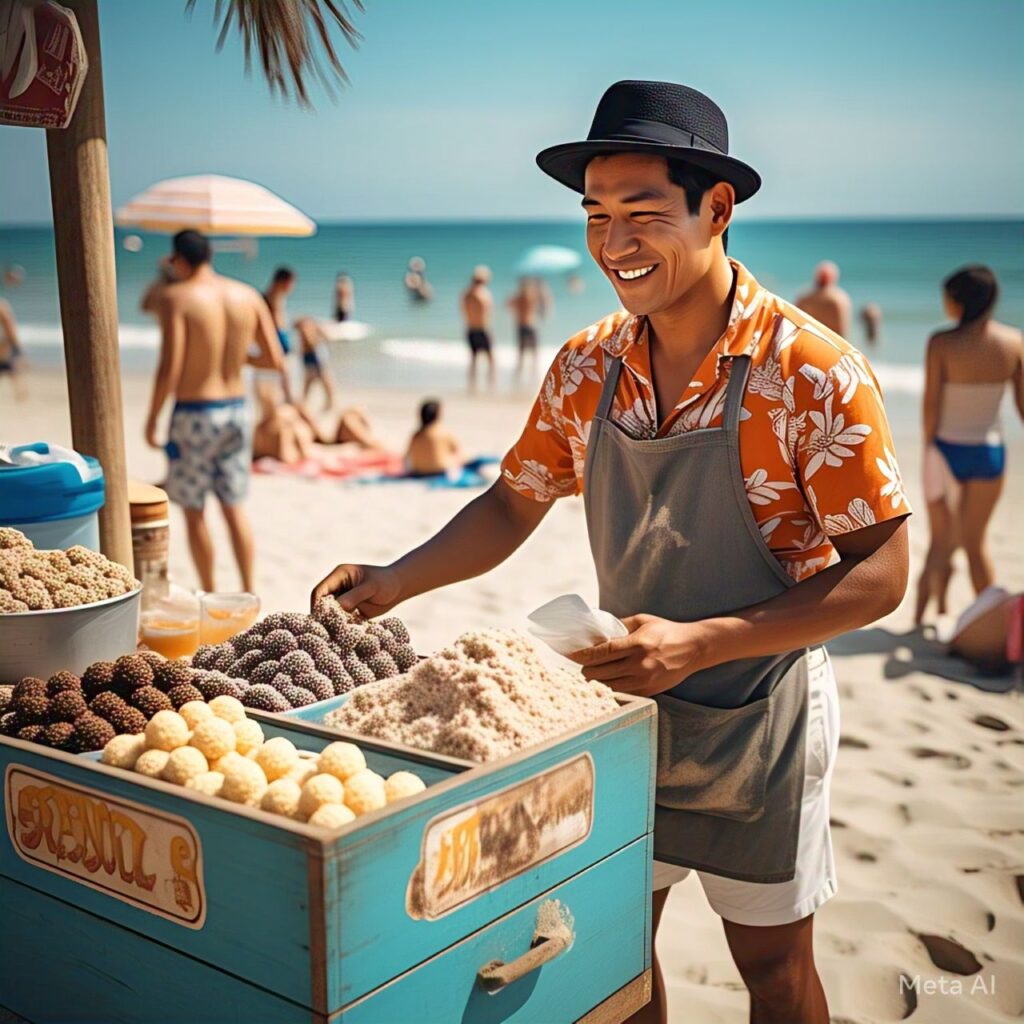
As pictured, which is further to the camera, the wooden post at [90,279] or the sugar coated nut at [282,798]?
the wooden post at [90,279]

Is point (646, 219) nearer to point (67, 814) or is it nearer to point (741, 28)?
point (67, 814)

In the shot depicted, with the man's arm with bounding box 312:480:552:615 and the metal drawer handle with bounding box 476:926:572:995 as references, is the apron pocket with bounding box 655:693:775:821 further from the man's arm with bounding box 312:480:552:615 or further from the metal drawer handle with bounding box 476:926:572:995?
the metal drawer handle with bounding box 476:926:572:995

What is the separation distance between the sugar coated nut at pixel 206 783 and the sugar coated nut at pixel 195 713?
13 centimetres

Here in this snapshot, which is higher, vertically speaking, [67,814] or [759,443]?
[759,443]

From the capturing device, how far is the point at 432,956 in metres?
1.29

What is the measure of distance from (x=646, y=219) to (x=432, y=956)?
1088 mm

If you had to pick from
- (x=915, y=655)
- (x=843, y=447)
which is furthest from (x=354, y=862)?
(x=915, y=655)

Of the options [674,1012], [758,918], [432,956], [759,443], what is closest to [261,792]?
[432,956]

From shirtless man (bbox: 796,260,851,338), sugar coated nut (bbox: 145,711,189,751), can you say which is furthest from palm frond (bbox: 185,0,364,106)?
shirtless man (bbox: 796,260,851,338)

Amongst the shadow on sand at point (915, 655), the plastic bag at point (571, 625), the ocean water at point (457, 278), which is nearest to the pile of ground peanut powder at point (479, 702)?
the plastic bag at point (571, 625)

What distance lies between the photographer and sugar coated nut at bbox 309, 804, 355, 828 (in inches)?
47.3

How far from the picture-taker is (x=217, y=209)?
9.05 metres

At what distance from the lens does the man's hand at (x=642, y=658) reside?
163 cm

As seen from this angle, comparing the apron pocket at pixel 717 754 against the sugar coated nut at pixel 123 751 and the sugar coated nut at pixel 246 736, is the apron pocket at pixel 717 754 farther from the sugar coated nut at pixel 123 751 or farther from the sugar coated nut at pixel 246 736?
the sugar coated nut at pixel 123 751
